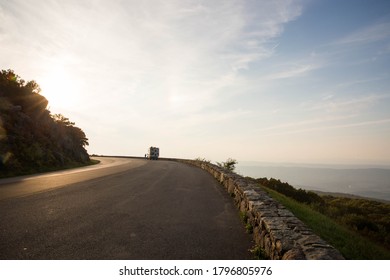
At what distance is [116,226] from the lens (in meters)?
6.36

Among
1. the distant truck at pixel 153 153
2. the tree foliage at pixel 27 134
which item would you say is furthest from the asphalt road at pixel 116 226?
the distant truck at pixel 153 153

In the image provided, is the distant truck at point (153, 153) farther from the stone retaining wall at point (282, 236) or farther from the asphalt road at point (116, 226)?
the stone retaining wall at point (282, 236)

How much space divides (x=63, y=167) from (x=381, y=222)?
73.9 ft

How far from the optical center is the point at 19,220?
639 cm

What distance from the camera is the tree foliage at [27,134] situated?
57.3ft

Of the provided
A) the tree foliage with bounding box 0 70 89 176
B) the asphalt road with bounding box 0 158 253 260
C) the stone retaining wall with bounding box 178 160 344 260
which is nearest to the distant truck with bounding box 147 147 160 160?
the tree foliage with bounding box 0 70 89 176

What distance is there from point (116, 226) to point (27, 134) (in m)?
18.4

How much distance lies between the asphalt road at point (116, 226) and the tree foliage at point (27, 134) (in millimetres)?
8208

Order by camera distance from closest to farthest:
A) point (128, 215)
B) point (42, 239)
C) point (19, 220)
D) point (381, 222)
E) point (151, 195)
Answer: point (42, 239) < point (19, 220) < point (128, 215) < point (151, 195) < point (381, 222)

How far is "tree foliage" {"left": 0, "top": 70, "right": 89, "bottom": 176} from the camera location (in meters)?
17.5

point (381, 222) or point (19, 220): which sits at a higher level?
point (19, 220)

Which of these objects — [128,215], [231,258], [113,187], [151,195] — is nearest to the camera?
[231,258]
